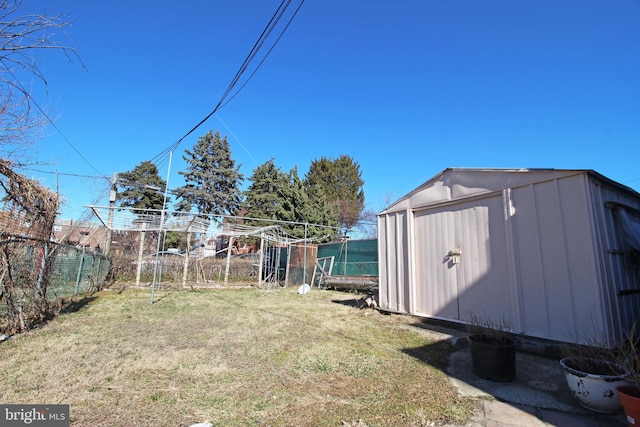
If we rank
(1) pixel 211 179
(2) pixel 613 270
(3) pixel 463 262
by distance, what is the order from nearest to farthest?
(2) pixel 613 270, (3) pixel 463 262, (1) pixel 211 179

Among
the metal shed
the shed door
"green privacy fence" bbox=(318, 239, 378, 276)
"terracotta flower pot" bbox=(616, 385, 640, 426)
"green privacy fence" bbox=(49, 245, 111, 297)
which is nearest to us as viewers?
"terracotta flower pot" bbox=(616, 385, 640, 426)

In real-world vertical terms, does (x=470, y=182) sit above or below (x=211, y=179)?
below

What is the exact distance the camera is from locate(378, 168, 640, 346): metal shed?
4012mm

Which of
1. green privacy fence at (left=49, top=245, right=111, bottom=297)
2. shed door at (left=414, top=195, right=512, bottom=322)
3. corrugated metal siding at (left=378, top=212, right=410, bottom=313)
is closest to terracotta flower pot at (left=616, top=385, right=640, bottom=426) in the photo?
shed door at (left=414, top=195, right=512, bottom=322)

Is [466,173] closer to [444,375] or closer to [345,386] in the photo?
[444,375]

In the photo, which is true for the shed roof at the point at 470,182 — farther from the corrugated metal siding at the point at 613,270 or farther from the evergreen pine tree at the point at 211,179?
the evergreen pine tree at the point at 211,179

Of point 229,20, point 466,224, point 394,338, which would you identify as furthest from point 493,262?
point 229,20

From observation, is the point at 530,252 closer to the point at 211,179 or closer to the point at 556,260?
the point at 556,260

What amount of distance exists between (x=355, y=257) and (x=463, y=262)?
925cm

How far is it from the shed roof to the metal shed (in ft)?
0.06

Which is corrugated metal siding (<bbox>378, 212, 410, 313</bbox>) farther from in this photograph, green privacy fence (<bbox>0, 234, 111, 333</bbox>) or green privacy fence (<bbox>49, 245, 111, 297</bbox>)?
green privacy fence (<bbox>49, 245, 111, 297</bbox>)

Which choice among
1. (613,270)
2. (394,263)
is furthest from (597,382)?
(394,263)

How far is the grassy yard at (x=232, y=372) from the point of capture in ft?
8.56

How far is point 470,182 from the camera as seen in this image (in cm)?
571
